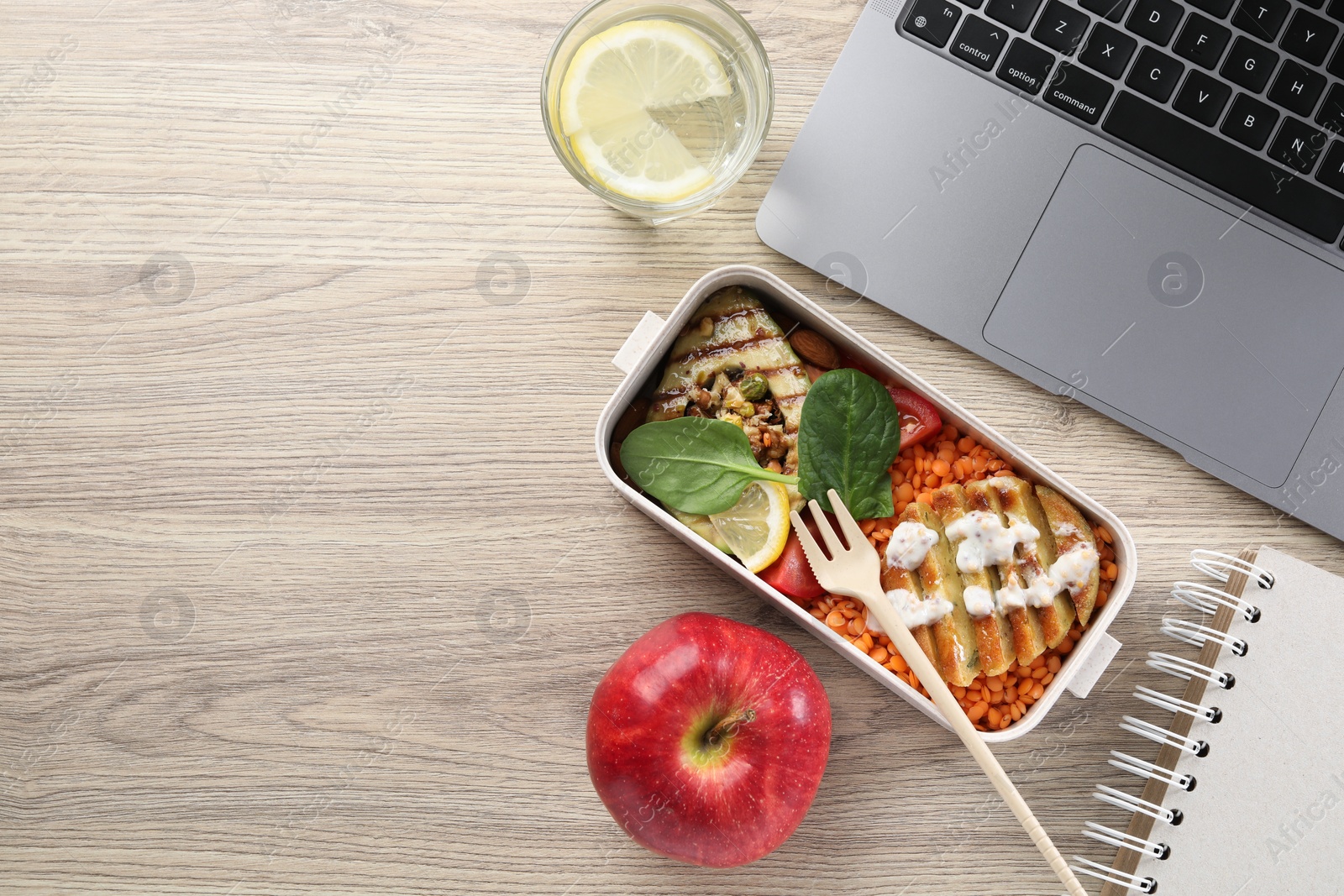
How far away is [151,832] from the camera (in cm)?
95

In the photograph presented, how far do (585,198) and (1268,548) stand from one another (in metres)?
0.86

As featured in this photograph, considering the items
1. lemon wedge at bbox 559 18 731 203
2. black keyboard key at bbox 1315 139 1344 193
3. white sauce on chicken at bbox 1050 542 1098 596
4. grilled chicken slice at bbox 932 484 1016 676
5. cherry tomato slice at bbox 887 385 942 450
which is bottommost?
grilled chicken slice at bbox 932 484 1016 676

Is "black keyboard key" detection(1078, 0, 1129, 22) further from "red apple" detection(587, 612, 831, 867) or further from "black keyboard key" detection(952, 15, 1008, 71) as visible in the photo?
"red apple" detection(587, 612, 831, 867)

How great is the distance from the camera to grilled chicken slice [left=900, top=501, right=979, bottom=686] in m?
0.85

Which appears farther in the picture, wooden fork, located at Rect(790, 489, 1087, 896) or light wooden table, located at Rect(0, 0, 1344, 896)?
light wooden table, located at Rect(0, 0, 1344, 896)

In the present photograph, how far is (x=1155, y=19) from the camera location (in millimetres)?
803

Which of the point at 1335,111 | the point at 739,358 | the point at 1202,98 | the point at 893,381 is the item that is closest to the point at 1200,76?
the point at 1202,98

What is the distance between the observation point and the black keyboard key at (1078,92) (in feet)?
2.69

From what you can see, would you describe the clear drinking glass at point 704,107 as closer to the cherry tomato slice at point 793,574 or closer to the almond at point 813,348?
the almond at point 813,348

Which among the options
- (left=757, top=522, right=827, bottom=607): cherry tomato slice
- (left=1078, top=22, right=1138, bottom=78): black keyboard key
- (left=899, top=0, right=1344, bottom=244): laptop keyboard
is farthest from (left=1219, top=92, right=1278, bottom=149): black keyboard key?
(left=757, top=522, right=827, bottom=607): cherry tomato slice

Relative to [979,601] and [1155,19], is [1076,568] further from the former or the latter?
[1155,19]

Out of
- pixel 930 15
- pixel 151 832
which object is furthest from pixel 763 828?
pixel 930 15

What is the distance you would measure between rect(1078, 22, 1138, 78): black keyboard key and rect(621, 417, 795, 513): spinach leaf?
1.71 feet

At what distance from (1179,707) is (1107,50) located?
70 cm
